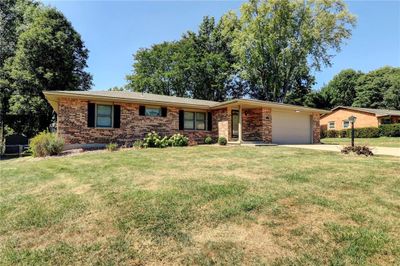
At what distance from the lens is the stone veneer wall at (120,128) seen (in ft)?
42.8

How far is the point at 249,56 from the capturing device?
99.4ft

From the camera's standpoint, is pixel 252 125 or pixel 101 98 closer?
pixel 101 98

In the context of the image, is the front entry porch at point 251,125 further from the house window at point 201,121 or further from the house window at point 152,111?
the house window at point 152,111

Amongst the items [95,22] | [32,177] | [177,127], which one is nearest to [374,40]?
[177,127]

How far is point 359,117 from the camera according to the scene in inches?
1117

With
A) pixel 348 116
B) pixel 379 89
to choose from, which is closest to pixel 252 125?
pixel 348 116

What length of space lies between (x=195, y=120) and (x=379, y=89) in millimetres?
37206

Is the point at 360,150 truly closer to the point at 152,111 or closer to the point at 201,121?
the point at 201,121

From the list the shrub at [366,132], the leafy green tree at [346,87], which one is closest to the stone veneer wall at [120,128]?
the shrub at [366,132]

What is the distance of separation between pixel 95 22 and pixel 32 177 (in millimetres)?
10320

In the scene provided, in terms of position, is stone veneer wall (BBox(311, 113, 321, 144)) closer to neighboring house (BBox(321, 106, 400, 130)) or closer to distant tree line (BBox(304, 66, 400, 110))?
neighboring house (BBox(321, 106, 400, 130))

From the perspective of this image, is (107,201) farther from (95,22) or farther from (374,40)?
(374,40)

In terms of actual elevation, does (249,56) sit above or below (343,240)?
above

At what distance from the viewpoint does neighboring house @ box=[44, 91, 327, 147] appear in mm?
13242
